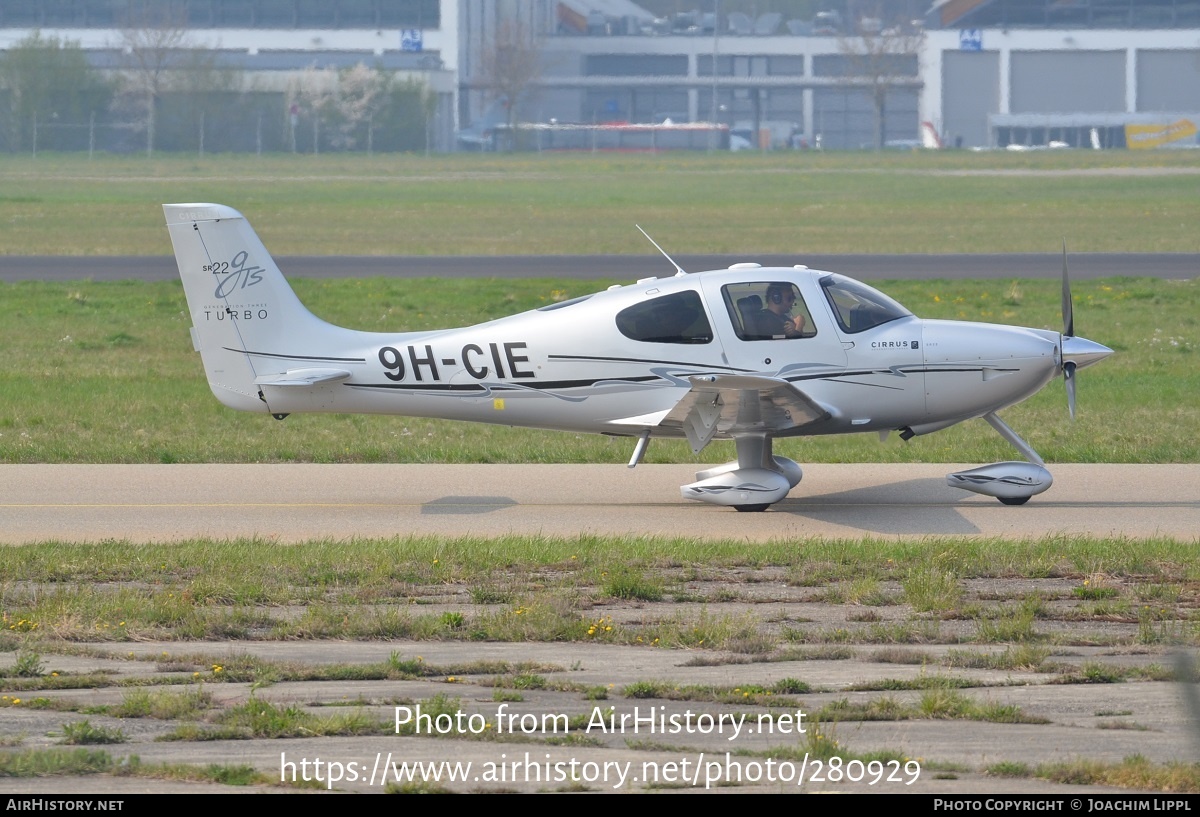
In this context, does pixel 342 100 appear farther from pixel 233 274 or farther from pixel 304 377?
pixel 304 377

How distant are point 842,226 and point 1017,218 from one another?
6.46 metres

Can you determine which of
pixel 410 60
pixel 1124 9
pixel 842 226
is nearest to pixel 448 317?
pixel 842 226

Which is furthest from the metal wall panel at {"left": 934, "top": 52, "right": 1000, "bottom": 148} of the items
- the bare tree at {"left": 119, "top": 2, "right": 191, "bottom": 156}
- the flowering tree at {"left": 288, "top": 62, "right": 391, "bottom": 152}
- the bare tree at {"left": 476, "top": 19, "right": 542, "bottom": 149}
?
the bare tree at {"left": 119, "top": 2, "right": 191, "bottom": 156}

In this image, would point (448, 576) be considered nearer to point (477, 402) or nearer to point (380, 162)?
point (477, 402)

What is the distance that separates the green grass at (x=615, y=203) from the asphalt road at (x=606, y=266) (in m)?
1.98

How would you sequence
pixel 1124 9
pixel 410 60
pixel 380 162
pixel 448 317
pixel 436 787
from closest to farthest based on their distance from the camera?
pixel 436 787
pixel 448 317
pixel 380 162
pixel 410 60
pixel 1124 9

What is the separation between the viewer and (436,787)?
19.4 feet

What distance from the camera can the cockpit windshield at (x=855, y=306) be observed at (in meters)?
12.3

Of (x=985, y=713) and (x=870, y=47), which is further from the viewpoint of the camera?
(x=870, y=47)

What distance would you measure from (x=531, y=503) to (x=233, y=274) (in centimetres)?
327

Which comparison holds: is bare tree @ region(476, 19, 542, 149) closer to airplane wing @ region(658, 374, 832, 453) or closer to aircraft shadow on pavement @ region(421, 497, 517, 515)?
aircraft shadow on pavement @ region(421, 497, 517, 515)

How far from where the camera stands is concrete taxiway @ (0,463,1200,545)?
11609 millimetres

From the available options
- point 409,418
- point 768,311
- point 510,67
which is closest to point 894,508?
point 768,311

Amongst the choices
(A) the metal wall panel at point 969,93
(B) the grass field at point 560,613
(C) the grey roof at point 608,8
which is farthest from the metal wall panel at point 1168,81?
(B) the grass field at point 560,613
